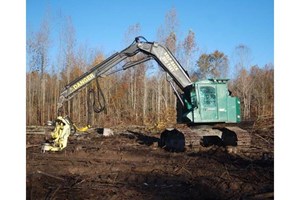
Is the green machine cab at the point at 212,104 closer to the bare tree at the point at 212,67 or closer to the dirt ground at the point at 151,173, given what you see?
the bare tree at the point at 212,67

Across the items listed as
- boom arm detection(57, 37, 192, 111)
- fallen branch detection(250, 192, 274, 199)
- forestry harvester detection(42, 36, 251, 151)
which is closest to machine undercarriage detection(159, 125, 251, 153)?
forestry harvester detection(42, 36, 251, 151)

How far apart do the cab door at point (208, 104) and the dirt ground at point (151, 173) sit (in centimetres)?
52

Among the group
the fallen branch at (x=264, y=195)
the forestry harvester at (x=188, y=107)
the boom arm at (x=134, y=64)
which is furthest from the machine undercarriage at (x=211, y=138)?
the fallen branch at (x=264, y=195)

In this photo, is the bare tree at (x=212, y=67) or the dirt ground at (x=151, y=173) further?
the bare tree at (x=212, y=67)

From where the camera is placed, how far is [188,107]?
6.75m

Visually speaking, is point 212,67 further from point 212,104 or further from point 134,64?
point 134,64

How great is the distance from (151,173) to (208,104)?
2161 mm

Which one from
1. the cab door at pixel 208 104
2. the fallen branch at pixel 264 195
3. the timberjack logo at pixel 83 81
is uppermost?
the timberjack logo at pixel 83 81

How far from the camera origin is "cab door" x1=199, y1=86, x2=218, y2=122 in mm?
6363

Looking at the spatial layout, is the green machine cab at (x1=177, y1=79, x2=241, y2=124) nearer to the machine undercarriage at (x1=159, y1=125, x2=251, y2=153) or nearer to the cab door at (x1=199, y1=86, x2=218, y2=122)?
the cab door at (x1=199, y1=86, x2=218, y2=122)

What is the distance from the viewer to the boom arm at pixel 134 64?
7.02 meters

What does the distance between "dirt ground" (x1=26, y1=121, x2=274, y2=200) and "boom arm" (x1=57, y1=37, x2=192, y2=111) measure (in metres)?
1.09
